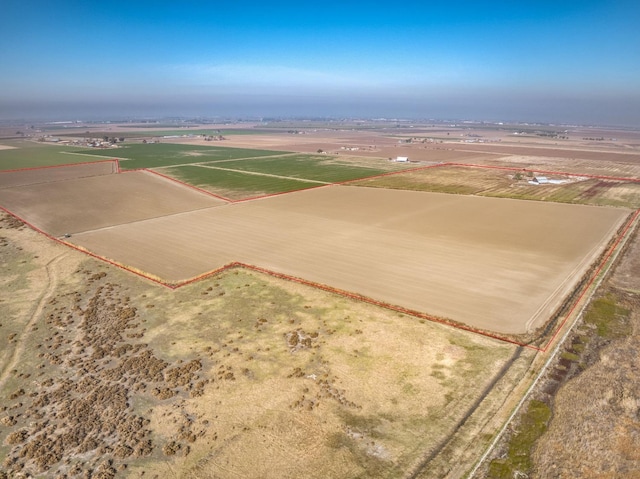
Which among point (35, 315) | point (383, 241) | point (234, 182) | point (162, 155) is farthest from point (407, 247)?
point (162, 155)

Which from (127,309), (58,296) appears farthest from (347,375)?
(58,296)

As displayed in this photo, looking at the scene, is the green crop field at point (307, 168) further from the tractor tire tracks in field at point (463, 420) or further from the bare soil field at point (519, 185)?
the tractor tire tracks in field at point (463, 420)

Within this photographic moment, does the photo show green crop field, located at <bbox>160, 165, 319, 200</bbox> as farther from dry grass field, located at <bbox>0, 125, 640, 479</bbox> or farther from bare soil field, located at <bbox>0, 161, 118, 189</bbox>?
dry grass field, located at <bbox>0, 125, 640, 479</bbox>

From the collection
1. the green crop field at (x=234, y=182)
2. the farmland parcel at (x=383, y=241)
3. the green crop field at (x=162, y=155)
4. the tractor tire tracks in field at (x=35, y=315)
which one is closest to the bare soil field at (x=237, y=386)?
the tractor tire tracks in field at (x=35, y=315)

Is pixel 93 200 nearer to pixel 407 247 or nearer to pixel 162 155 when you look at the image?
pixel 407 247

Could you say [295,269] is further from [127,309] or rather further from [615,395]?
[615,395]
